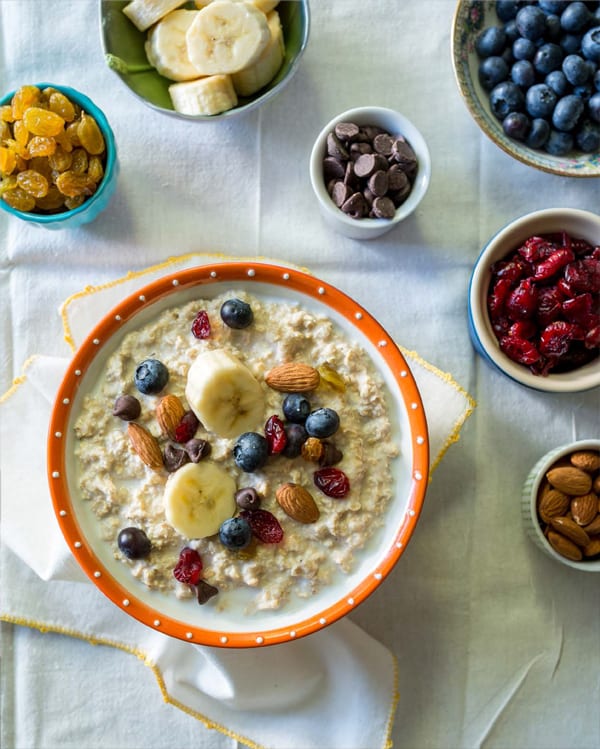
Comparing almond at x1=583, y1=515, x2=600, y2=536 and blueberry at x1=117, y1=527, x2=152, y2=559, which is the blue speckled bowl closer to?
almond at x1=583, y1=515, x2=600, y2=536

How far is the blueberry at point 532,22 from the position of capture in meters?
1.29

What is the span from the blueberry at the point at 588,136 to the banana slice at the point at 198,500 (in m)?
0.81

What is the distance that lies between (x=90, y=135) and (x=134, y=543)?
2.10 feet

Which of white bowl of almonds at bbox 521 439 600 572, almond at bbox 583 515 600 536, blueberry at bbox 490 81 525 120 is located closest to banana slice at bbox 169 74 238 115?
blueberry at bbox 490 81 525 120

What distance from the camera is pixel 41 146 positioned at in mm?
1231

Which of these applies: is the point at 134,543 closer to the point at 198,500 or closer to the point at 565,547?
the point at 198,500

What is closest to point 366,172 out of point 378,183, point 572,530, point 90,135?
point 378,183

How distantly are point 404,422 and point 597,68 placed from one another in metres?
0.68

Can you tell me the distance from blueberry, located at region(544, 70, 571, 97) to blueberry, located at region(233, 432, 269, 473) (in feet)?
2.48

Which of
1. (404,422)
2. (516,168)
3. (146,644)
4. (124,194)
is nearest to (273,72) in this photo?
(124,194)

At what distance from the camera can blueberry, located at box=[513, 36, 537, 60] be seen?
4.28 ft

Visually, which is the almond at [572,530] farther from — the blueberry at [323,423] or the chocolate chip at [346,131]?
the chocolate chip at [346,131]

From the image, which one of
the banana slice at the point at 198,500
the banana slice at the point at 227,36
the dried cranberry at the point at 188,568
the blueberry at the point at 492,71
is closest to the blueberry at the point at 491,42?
the blueberry at the point at 492,71

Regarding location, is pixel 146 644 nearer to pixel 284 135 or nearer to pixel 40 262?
pixel 40 262
